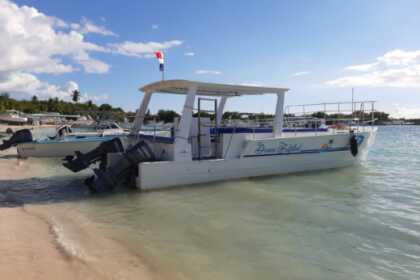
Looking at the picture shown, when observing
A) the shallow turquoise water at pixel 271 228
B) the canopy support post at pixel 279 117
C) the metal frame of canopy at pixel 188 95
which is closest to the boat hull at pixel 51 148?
the metal frame of canopy at pixel 188 95

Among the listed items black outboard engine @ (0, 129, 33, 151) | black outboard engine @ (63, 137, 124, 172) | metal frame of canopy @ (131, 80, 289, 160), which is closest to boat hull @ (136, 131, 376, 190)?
metal frame of canopy @ (131, 80, 289, 160)

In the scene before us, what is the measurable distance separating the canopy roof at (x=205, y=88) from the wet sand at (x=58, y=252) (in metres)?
4.46

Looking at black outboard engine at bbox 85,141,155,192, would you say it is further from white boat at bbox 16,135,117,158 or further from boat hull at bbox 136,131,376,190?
white boat at bbox 16,135,117,158

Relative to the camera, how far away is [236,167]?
959 cm

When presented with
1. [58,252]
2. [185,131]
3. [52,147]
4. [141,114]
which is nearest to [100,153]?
[141,114]

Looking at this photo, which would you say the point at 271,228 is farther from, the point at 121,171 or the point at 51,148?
the point at 51,148

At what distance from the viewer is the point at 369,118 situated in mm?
13453

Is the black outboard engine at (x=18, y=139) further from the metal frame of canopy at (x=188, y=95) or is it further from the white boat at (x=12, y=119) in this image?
the white boat at (x=12, y=119)

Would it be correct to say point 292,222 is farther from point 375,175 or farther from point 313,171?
point 375,175

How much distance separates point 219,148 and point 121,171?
3022 millimetres

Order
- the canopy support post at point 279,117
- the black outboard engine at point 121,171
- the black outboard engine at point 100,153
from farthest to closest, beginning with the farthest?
1. the canopy support post at point 279,117
2. the black outboard engine at point 100,153
3. the black outboard engine at point 121,171

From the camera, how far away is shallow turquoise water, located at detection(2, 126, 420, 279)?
432cm

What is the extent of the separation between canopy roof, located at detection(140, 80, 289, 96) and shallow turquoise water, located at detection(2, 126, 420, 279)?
287 centimetres

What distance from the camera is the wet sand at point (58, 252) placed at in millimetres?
3857
